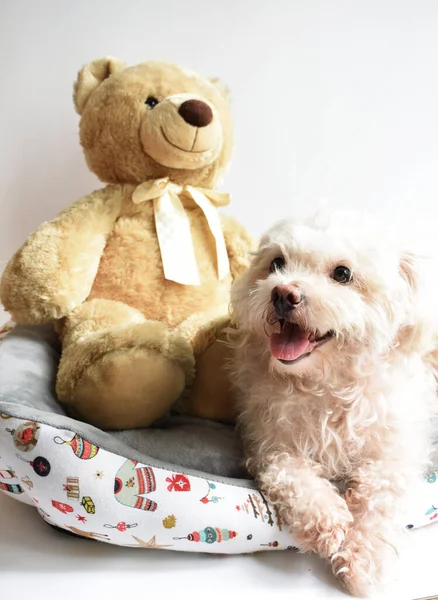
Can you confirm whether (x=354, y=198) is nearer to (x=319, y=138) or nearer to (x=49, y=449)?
(x=319, y=138)

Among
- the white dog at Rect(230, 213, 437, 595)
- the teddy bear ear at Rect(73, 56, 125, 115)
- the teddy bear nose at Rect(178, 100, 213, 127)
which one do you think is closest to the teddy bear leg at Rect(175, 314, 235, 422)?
the white dog at Rect(230, 213, 437, 595)

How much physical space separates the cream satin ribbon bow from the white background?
515mm

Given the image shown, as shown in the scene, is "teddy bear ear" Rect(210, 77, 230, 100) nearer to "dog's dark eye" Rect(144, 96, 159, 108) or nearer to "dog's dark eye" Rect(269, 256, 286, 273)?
"dog's dark eye" Rect(144, 96, 159, 108)

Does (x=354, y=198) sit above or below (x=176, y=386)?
above

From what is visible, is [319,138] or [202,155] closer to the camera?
[202,155]

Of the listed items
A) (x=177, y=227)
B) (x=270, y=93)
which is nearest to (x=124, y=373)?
(x=177, y=227)

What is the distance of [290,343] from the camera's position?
3.41 ft

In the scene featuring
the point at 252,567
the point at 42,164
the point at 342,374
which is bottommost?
the point at 252,567

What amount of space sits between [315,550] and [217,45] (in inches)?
60.7

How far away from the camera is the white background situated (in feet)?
5.82

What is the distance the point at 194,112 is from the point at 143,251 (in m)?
0.37

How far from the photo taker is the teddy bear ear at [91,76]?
1500 mm

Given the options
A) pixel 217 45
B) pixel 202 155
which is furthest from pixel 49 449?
pixel 217 45

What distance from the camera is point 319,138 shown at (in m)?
1.95
